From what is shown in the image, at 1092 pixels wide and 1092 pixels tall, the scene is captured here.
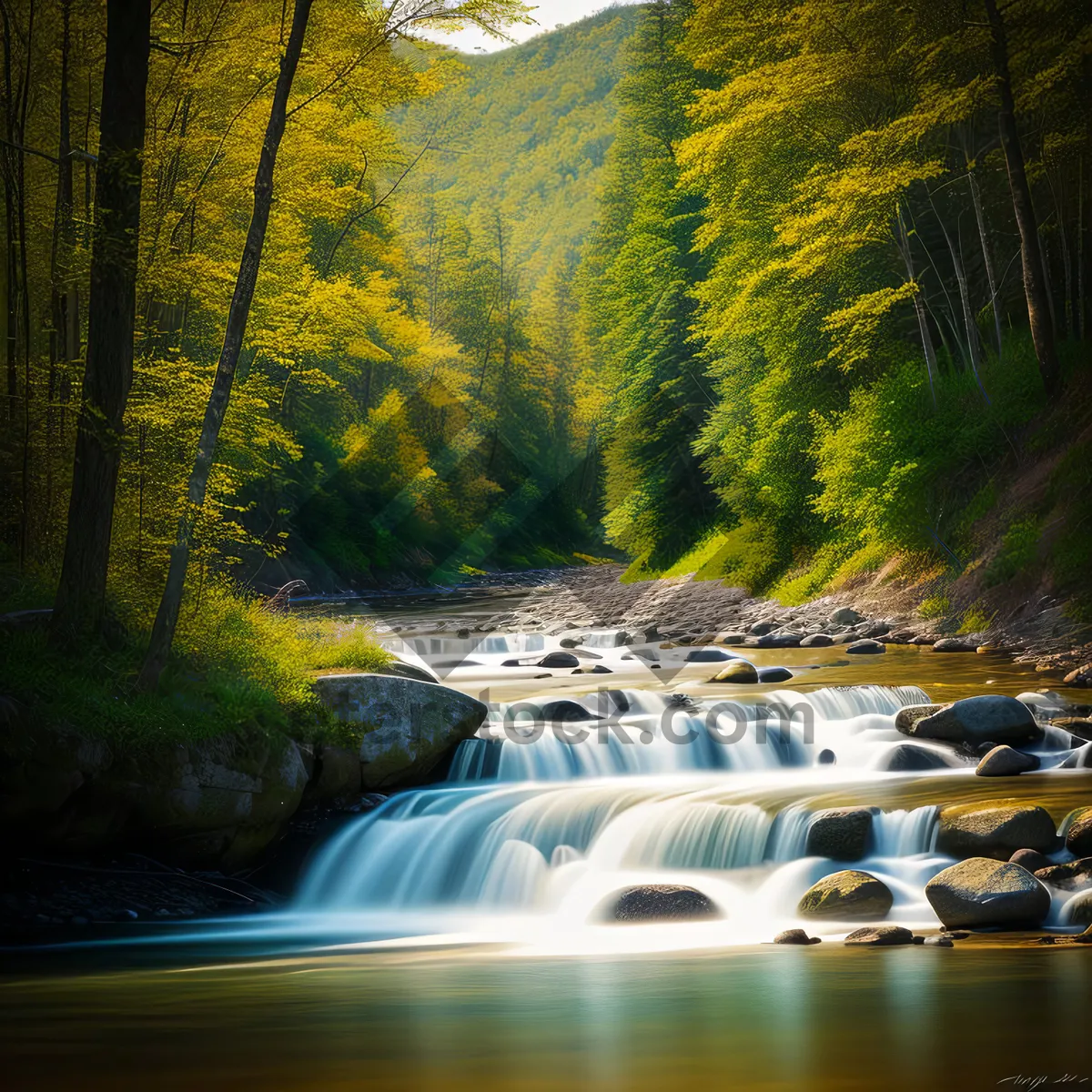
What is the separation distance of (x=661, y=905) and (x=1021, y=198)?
13692mm

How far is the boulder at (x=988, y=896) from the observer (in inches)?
264

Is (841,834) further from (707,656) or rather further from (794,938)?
(707,656)

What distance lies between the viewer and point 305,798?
10.0 m

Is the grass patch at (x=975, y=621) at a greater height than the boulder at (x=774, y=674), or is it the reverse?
the grass patch at (x=975, y=621)

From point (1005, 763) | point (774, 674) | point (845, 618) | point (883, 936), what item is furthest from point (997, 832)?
point (845, 618)

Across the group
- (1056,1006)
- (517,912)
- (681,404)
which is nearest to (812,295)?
(681,404)

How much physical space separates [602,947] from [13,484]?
7255 mm

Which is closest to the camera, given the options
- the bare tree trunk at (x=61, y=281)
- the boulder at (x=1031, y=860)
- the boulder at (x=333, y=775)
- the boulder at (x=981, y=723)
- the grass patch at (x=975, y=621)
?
the boulder at (x=1031, y=860)

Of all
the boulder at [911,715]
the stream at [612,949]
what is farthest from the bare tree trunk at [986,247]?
the boulder at [911,715]

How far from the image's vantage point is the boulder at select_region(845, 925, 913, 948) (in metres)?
6.60

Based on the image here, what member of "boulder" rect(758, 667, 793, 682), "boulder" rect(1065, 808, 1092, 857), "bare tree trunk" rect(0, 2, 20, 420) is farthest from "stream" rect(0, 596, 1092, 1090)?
"bare tree trunk" rect(0, 2, 20, 420)

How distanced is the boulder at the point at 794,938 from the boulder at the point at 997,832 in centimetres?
163

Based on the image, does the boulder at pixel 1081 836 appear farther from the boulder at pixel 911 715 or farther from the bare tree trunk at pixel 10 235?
the bare tree trunk at pixel 10 235

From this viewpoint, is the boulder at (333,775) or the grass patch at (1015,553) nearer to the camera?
the boulder at (333,775)
